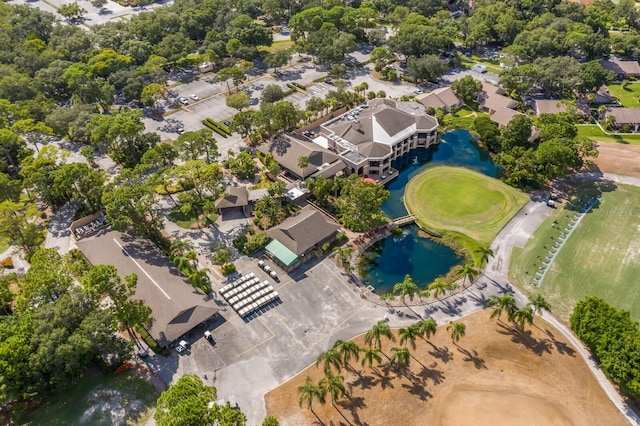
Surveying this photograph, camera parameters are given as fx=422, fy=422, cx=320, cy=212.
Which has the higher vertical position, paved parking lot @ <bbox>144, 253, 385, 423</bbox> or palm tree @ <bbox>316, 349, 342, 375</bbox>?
palm tree @ <bbox>316, 349, 342, 375</bbox>

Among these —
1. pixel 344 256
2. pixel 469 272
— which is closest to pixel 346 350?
pixel 344 256

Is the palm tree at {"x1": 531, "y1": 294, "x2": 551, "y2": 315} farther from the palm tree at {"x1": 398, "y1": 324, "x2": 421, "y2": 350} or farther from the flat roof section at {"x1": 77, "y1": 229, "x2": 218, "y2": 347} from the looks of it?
the flat roof section at {"x1": 77, "y1": 229, "x2": 218, "y2": 347}

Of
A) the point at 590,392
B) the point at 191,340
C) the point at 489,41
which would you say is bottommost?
the point at 191,340

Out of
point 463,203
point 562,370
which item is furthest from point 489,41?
point 562,370

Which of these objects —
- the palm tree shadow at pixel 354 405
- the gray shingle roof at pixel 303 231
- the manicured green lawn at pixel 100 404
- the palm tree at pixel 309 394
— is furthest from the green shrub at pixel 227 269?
the palm tree shadow at pixel 354 405

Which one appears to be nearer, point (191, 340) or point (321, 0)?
point (191, 340)

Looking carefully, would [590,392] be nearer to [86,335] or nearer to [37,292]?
[86,335]

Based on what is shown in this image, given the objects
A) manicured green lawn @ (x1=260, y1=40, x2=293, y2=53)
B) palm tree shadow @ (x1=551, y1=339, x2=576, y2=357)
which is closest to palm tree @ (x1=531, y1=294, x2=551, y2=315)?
palm tree shadow @ (x1=551, y1=339, x2=576, y2=357)

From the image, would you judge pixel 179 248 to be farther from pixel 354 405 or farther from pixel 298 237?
→ pixel 354 405
